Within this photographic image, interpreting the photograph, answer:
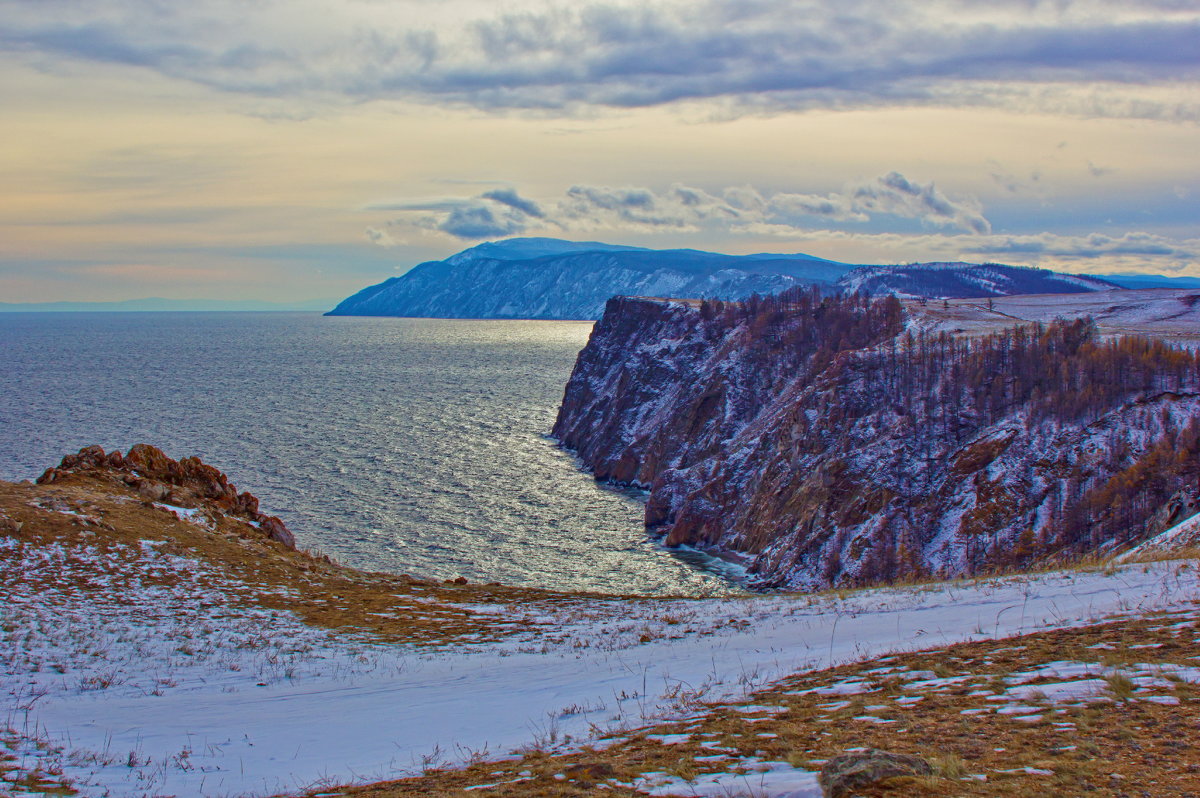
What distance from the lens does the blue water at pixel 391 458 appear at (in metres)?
49.4

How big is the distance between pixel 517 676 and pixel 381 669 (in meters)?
2.83

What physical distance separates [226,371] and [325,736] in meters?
156

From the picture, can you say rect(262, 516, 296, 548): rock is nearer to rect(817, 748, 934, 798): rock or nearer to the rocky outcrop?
the rocky outcrop

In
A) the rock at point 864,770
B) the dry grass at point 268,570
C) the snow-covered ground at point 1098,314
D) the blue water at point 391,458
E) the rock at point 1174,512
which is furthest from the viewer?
the snow-covered ground at point 1098,314

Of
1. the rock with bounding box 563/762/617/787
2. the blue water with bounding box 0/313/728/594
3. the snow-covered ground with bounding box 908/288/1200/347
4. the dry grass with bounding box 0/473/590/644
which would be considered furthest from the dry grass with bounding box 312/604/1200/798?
the snow-covered ground with bounding box 908/288/1200/347

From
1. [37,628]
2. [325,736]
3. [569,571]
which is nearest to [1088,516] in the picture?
[569,571]

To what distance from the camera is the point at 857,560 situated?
43.1 meters

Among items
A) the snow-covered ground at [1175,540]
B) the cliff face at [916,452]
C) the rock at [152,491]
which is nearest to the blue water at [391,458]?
the cliff face at [916,452]

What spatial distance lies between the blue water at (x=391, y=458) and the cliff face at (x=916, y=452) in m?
6.06

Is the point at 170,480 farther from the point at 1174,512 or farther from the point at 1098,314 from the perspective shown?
the point at 1098,314

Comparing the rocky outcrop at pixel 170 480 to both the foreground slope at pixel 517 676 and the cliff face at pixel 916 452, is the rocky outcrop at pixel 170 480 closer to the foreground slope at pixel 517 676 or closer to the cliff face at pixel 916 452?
the foreground slope at pixel 517 676

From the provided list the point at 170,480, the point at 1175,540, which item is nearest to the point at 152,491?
the point at 170,480

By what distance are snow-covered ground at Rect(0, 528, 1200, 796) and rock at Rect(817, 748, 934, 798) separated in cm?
105

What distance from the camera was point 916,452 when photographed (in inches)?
1929
